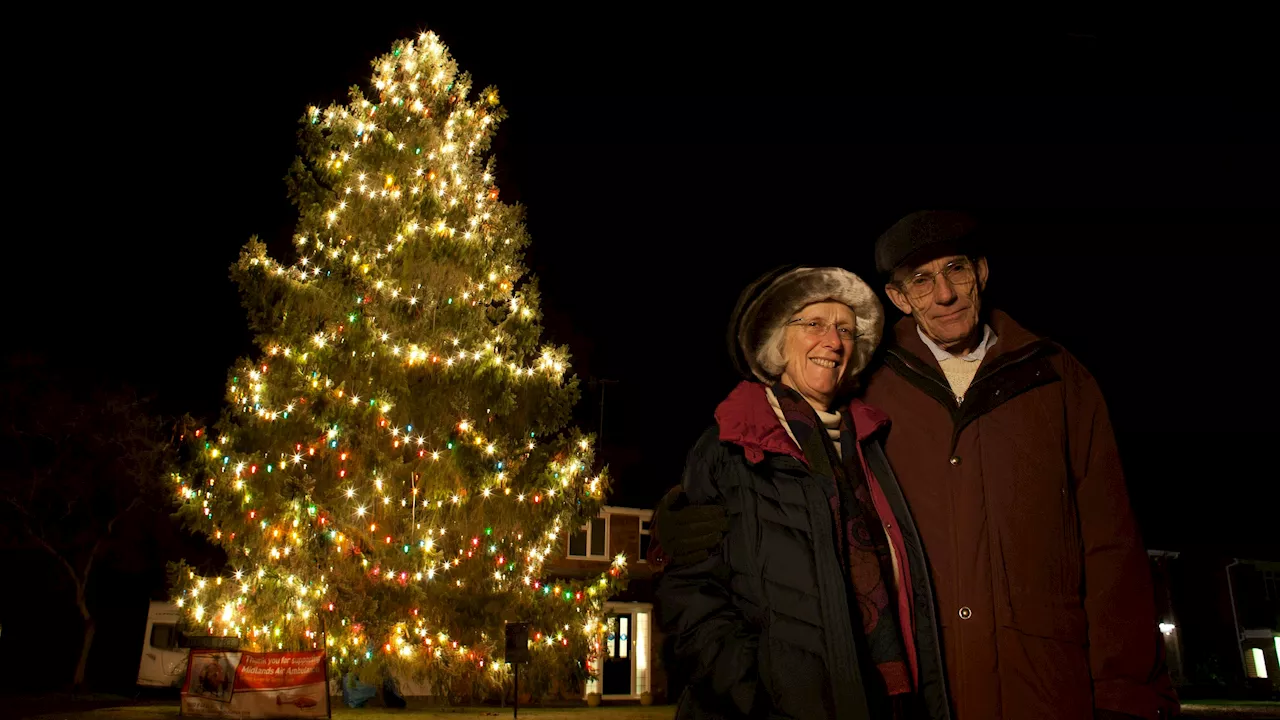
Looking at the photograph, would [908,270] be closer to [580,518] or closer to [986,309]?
[986,309]

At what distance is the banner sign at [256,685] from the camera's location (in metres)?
11.2

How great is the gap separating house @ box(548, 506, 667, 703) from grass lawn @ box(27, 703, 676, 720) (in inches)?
93.5

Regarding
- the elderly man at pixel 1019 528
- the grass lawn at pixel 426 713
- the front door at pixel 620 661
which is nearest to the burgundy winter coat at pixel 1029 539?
the elderly man at pixel 1019 528

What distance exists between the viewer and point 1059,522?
2398mm

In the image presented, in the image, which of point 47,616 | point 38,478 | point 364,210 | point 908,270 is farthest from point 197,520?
point 47,616

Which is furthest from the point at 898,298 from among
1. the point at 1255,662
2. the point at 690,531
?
the point at 1255,662

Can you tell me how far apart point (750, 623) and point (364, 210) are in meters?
11.1

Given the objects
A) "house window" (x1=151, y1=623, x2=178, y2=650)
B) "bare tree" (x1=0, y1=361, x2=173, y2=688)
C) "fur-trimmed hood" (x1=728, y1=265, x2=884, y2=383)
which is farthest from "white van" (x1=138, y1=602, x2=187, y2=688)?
"fur-trimmed hood" (x1=728, y1=265, x2=884, y2=383)

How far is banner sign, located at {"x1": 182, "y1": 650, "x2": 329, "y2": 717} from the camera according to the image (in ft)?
36.7

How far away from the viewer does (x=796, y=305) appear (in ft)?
9.29

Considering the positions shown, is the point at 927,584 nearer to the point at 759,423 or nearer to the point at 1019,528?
the point at 1019,528

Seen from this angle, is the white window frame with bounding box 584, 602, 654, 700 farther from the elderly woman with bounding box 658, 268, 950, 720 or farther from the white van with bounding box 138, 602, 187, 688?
the elderly woman with bounding box 658, 268, 950, 720

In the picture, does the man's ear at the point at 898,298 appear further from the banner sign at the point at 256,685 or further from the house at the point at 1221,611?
the house at the point at 1221,611

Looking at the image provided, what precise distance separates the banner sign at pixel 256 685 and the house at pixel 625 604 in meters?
11.2
